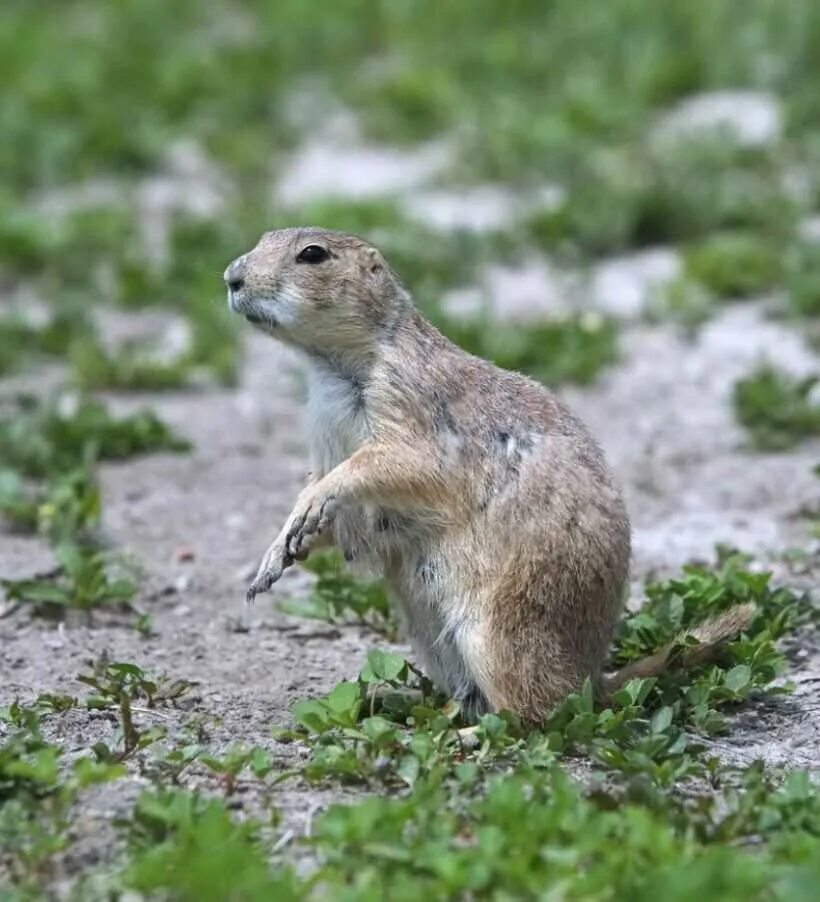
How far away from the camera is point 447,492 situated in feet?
17.6


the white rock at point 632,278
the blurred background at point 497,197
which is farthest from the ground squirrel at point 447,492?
the white rock at point 632,278

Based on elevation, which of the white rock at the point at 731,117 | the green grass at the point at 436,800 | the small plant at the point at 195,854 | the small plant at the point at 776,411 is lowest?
the small plant at the point at 195,854

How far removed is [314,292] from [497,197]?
591cm

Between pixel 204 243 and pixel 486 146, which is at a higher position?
pixel 486 146

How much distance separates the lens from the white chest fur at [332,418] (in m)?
5.61

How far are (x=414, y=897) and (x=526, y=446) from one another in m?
1.79

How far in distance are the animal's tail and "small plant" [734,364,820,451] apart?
250 cm

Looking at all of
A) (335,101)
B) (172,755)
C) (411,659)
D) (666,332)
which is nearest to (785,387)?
(666,332)

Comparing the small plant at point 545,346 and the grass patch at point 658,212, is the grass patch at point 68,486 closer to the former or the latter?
the small plant at point 545,346

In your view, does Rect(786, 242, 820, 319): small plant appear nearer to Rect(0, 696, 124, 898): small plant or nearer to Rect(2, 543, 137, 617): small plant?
Rect(2, 543, 137, 617): small plant

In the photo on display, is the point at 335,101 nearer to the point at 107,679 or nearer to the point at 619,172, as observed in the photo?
the point at 619,172

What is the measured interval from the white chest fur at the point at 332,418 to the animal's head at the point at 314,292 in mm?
102

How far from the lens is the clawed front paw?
5.33 meters

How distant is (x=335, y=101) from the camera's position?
1344cm
